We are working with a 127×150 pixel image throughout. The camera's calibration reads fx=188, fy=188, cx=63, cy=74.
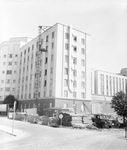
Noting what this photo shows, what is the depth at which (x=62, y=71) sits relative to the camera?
4031cm

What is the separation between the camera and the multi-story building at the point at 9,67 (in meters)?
57.4

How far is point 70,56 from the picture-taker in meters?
41.7

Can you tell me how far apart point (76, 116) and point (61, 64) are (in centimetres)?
1598

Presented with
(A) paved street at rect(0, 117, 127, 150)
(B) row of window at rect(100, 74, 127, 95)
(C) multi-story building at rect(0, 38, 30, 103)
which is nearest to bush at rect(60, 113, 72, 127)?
(A) paved street at rect(0, 117, 127, 150)

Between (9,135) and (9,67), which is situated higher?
(9,67)

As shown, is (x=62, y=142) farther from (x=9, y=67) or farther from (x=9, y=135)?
(x=9, y=67)

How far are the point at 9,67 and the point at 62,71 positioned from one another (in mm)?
24663

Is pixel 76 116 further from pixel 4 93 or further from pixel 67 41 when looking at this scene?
pixel 4 93

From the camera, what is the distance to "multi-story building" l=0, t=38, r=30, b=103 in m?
57.4

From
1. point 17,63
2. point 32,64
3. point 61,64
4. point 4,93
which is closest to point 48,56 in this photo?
point 61,64

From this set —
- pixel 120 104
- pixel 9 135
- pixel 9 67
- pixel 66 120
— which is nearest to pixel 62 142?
pixel 9 135

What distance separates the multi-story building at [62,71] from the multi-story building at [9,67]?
40.2ft

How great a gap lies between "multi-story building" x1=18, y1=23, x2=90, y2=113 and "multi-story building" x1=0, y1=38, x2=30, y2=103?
12.2 m

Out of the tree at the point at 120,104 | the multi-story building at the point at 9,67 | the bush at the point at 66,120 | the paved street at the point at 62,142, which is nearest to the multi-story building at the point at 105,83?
the multi-story building at the point at 9,67
